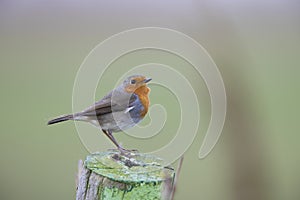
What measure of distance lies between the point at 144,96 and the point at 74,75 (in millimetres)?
561

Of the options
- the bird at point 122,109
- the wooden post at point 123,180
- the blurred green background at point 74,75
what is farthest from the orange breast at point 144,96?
the blurred green background at point 74,75

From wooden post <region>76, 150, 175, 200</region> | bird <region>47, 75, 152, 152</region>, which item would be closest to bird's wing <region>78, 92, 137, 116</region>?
bird <region>47, 75, 152, 152</region>

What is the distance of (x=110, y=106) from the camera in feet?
2.49

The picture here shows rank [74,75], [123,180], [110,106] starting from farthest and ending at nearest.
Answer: [74,75], [110,106], [123,180]

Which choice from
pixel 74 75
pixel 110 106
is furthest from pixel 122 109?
pixel 74 75

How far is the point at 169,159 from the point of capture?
67 cm

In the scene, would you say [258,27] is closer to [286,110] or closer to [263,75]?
[263,75]

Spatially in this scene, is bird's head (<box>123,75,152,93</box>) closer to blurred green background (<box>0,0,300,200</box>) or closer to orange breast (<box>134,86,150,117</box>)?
orange breast (<box>134,86,150,117</box>)

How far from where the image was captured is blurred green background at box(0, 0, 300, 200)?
48.9 inches

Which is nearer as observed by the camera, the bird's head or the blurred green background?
the bird's head

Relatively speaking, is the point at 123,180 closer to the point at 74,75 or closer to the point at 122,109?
the point at 122,109

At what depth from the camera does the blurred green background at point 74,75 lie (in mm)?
1241

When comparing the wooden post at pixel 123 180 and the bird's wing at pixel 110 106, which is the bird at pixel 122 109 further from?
the wooden post at pixel 123 180

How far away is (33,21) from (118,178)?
37.8 inches
